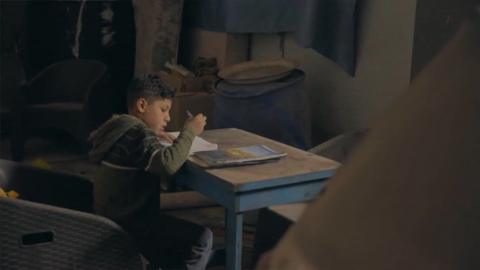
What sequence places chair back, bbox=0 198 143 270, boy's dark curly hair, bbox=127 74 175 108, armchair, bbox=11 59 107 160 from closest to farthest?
chair back, bbox=0 198 143 270, boy's dark curly hair, bbox=127 74 175 108, armchair, bbox=11 59 107 160

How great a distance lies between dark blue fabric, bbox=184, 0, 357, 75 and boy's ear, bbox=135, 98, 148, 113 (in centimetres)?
205

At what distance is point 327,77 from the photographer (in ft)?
16.5

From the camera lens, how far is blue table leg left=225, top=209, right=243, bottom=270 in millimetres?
2650

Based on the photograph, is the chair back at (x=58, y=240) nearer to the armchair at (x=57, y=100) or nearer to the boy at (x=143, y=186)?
the boy at (x=143, y=186)

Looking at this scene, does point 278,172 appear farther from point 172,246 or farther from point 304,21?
point 304,21

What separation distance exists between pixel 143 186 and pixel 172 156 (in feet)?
0.58

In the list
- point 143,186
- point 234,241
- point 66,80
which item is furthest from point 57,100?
point 234,241

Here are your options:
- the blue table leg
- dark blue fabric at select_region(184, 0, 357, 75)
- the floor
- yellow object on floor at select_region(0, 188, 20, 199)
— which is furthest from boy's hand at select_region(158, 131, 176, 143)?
dark blue fabric at select_region(184, 0, 357, 75)

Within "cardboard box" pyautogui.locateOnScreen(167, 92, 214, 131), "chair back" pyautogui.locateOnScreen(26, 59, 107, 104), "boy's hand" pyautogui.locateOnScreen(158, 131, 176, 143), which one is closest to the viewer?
"boy's hand" pyautogui.locateOnScreen(158, 131, 176, 143)

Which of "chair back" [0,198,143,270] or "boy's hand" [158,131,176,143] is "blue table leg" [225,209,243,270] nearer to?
"chair back" [0,198,143,270]

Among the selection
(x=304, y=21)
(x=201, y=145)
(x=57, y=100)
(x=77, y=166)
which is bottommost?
(x=77, y=166)

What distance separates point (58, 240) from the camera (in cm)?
242

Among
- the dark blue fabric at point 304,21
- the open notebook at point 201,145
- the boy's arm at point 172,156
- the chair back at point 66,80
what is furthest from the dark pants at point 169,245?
the chair back at point 66,80

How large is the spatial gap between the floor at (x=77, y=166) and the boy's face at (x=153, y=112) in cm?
88
